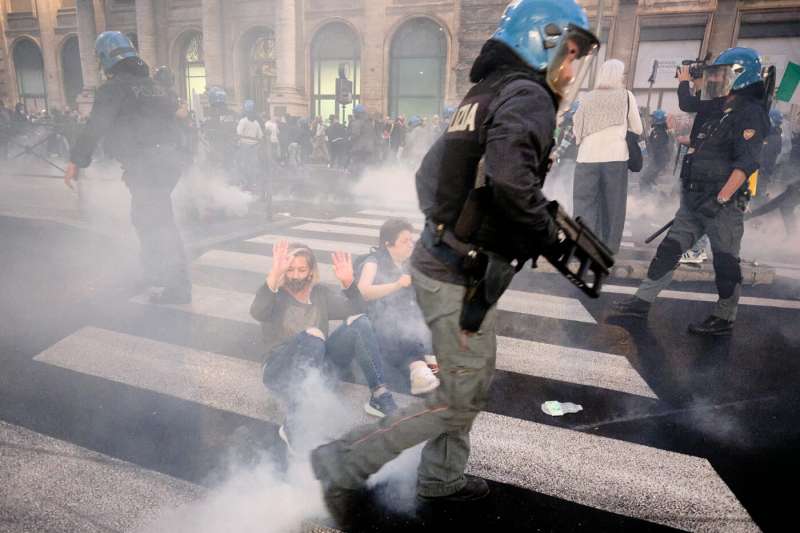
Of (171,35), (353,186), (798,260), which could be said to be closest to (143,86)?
(798,260)

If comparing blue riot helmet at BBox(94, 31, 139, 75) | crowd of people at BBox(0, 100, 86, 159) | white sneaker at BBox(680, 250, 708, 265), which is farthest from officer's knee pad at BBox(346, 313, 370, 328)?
crowd of people at BBox(0, 100, 86, 159)

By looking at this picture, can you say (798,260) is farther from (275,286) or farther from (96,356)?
(96,356)

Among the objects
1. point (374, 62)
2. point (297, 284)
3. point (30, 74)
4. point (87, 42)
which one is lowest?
point (297, 284)

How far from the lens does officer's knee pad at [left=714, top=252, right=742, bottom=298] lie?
13.4 ft

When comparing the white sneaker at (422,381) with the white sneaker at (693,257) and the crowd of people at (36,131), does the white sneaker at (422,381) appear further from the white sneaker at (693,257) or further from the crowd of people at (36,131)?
the crowd of people at (36,131)

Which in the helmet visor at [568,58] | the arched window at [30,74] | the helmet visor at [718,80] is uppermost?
the arched window at [30,74]

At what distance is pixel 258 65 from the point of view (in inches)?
957

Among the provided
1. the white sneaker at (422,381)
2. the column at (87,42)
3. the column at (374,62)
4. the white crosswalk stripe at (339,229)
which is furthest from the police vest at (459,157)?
the column at (87,42)

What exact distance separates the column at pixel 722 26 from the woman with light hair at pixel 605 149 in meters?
15.3

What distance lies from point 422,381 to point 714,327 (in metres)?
2.71

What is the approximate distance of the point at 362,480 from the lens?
2.06 m

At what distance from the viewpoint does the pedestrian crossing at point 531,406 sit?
227cm

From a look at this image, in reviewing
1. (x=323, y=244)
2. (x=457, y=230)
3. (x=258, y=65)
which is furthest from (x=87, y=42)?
(x=457, y=230)

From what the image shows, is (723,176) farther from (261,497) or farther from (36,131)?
(36,131)
